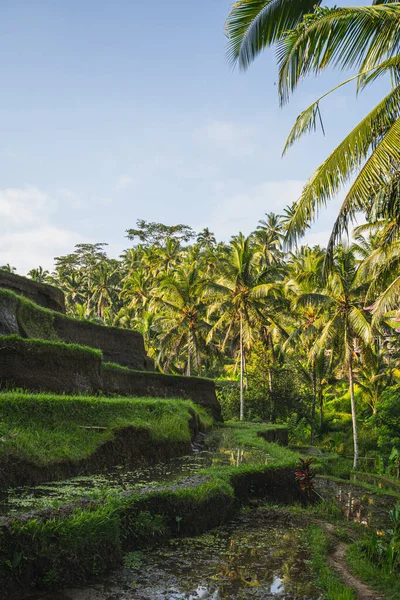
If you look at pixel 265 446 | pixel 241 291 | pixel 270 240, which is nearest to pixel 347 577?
pixel 265 446

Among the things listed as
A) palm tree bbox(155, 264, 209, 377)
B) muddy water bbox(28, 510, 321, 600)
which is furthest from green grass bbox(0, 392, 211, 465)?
palm tree bbox(155, 264, 209, 377)

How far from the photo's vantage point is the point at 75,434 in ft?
32.5

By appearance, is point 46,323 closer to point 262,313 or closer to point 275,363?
point 262,313

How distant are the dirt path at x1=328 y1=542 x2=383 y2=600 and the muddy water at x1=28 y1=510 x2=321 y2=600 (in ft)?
1.34

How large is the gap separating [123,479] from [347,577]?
4.39 m

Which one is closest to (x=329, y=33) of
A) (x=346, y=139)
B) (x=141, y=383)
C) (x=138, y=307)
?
(x=346, y=139)

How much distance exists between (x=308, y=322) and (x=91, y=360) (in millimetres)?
20270

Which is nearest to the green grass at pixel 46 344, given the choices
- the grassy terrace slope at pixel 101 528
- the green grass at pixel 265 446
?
the grassy terrace slope at pixel 101 528

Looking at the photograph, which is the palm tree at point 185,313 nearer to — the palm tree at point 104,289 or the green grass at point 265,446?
the green grass at point 265,446

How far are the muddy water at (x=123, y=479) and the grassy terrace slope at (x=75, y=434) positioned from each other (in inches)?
12.9

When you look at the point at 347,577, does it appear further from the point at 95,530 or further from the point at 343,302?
the point at 343,302

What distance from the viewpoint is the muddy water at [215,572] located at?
5.29 meters

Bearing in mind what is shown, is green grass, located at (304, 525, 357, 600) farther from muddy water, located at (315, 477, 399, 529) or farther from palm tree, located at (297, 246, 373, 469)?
palm tree, located at (297, 246, 373, 469)

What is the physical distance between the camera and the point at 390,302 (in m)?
14.1
